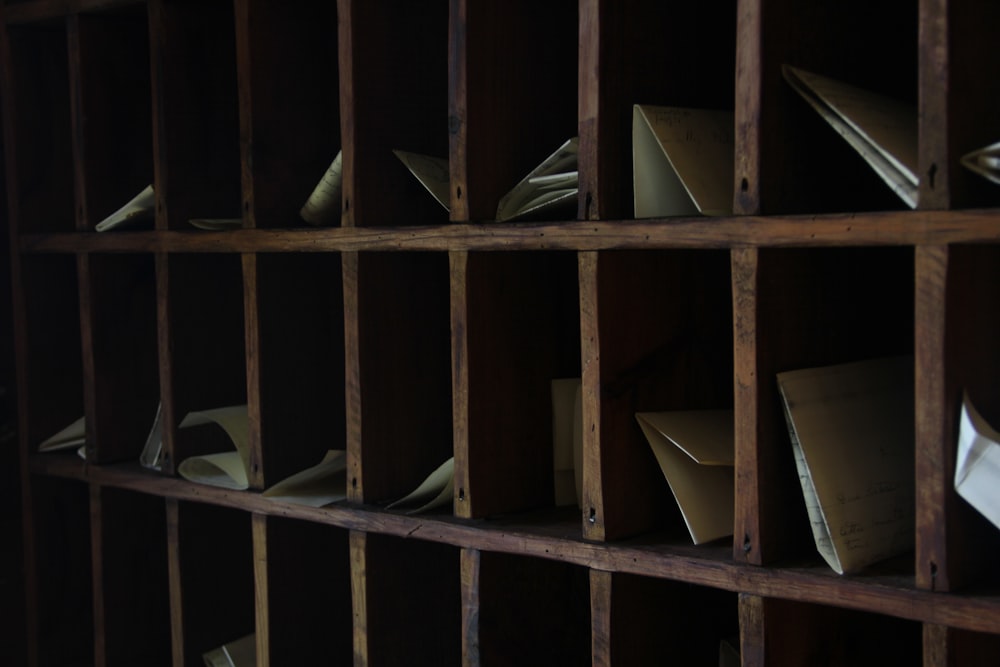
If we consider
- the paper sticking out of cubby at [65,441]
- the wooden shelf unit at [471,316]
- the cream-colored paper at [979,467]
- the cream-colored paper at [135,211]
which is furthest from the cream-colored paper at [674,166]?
the paper sticking out of cubby at [65,441]

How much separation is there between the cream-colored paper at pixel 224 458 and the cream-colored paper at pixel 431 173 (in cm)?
48

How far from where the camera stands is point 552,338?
155 cm

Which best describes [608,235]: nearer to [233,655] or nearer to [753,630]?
[753,630]

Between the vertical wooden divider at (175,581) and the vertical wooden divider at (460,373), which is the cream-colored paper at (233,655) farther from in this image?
the vertical wooden divider at (460,373)

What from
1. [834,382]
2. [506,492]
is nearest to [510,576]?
[506,492]

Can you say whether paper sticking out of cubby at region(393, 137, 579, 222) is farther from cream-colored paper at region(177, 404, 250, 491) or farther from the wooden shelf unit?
cream-colored paper at region(177, 404, 250, 491)

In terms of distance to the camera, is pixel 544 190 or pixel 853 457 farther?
pixel 544 190

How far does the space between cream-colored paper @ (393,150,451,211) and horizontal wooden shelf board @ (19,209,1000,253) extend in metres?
0.07

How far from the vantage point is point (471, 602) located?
1.45 metres

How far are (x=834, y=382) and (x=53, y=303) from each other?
1.38 meters

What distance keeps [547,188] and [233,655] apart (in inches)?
36.8

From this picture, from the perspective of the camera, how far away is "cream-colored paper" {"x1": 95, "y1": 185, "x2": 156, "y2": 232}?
1858 mm

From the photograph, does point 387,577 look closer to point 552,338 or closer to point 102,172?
point 552,338

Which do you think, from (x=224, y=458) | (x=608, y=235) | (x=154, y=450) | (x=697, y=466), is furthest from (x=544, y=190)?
(x=154, y=450)
